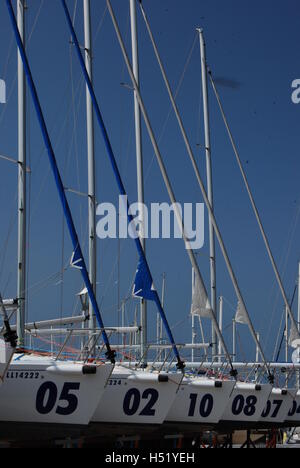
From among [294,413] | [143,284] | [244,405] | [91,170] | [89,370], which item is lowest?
[294,413]

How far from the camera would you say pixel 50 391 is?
50.6 feet

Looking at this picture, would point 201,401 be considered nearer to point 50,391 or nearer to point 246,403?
point 246,403

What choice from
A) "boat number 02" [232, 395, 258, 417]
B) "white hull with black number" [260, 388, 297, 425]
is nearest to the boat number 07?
"white hull with black number" [260, 388, 297, 425]

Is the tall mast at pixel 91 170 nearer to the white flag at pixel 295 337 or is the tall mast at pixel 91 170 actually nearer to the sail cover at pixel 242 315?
the sail cover at pixel 242 315

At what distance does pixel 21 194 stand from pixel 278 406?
1047cm

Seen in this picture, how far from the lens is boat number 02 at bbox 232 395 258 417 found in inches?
874

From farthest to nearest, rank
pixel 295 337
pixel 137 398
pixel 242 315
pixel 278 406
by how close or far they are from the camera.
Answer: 1. pixel 295 337
2. pixel 278 406
3. pixel 242 315
4. pixel 137 398

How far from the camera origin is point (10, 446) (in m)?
16.3

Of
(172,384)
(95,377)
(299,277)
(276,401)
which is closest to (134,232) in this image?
(172,384)

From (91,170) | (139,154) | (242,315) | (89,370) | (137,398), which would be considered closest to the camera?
(89,370)

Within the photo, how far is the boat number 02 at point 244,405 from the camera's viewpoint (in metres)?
22.2

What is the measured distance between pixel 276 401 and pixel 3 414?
1200cm

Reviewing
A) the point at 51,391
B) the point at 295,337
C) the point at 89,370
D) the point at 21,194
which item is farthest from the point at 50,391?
the point at 295,337
